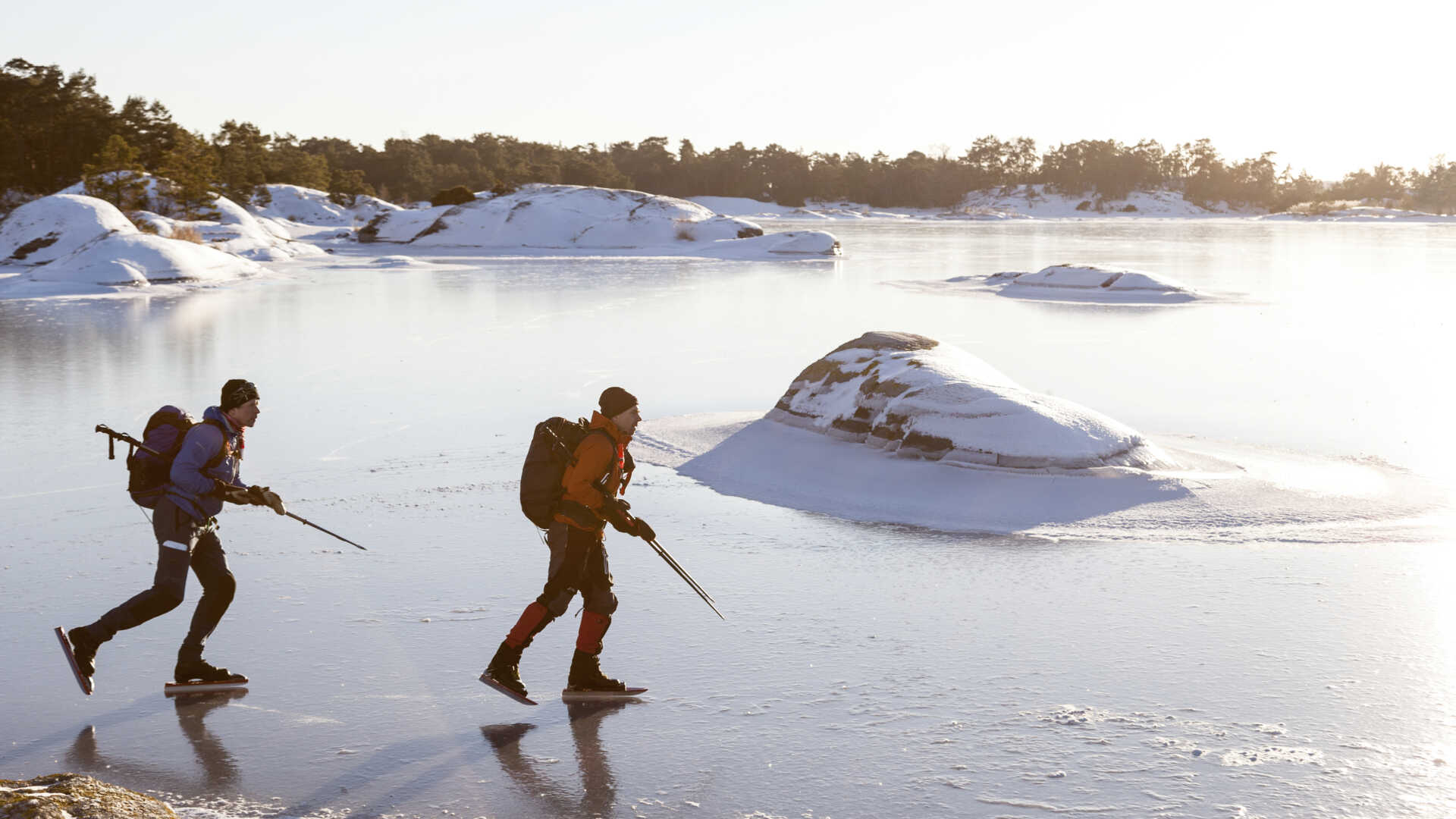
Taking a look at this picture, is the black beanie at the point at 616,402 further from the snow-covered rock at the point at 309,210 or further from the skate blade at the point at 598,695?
the snow-covered rock at the point at 309,210

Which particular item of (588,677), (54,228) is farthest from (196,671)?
(54,228)

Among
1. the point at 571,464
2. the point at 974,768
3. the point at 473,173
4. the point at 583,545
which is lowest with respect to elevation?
the point at 974,768

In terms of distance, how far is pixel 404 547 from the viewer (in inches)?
280

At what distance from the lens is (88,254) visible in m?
28.1

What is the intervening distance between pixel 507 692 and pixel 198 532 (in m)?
1.48

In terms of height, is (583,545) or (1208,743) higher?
(583,545)

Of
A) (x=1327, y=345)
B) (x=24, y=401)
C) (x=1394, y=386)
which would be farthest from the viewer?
(x=1327, y=345)

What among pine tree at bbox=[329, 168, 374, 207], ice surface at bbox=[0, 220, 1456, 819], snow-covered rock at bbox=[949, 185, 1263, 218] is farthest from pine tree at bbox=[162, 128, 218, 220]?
snow-covered rock at bbox=[949, 185, 1263, 218]

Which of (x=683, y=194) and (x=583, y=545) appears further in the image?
(x=683, y=194)

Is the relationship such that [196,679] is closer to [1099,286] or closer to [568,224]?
[1099,286]

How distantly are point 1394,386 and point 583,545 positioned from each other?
11.0m

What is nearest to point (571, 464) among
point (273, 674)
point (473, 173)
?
point (273, 674)

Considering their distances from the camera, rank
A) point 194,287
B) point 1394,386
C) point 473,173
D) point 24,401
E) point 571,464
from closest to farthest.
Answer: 1. point 571,464
2. point 24,401
3. point 1394,386
4. point 194,287
5. point 473,173

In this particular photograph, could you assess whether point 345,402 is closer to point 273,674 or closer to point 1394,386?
point 273,674
